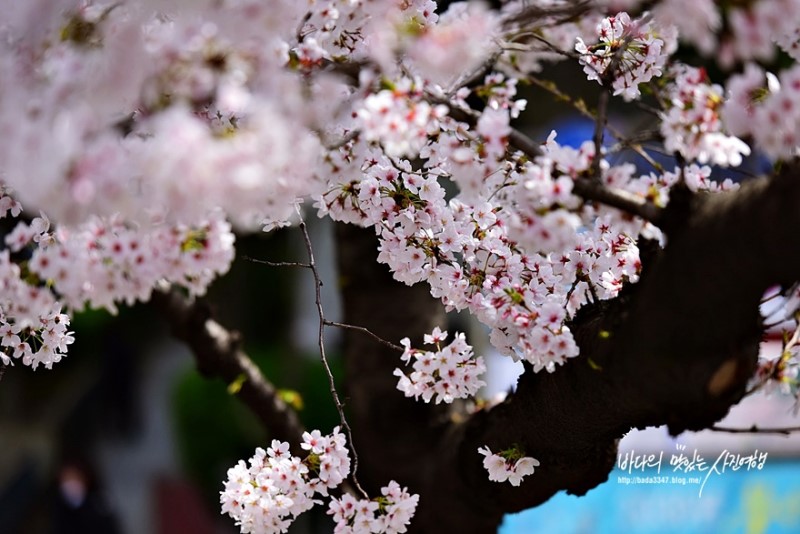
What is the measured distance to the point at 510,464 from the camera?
1.97 metres

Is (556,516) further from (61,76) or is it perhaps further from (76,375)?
(76,375)

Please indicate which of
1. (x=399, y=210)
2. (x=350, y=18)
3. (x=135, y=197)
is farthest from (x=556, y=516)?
(x=135, y=197)

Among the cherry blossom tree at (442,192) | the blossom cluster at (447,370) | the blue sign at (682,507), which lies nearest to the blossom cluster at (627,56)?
the cherry blossom tree at (442,192)

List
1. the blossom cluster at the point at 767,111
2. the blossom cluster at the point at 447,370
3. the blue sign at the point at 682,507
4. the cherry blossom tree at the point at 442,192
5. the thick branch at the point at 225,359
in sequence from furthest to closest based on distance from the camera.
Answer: the blue sign at the point at 682,507
the thick branch at the point at 225,359
the blossom cluster at the point at 447,370
the blossom cluster at the point at 767,111
the cherry blossom tree at the point at 442,192

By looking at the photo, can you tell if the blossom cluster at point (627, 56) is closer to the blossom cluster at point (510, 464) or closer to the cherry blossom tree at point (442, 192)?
the cherry blossom tree at point (442, 192)

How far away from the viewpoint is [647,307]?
58.4 inches

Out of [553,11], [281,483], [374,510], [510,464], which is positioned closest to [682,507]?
[510,464]

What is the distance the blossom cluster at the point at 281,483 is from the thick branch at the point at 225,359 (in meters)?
0.69

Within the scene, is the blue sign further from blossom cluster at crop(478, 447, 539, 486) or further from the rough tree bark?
blossom cluster at crop(478, 447, 539, 486)

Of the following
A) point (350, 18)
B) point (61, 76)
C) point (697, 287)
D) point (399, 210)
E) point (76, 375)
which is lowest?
point (76, 375)

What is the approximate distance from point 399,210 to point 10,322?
3.10ft

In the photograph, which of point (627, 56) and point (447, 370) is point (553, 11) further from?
point (447, 370)

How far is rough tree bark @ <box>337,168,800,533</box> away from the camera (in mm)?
1355

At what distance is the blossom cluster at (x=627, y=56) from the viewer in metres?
1.89
